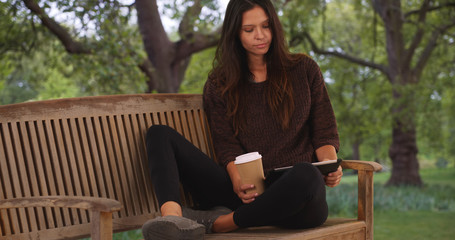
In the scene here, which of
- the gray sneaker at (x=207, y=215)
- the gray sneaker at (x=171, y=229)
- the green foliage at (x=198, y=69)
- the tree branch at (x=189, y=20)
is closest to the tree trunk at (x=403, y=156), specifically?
the green foliage at (x=198, y=69)

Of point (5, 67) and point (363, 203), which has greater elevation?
point (5, 67)

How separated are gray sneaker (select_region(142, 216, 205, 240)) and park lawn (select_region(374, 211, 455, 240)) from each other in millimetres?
4797

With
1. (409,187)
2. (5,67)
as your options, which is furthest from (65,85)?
(409,187)

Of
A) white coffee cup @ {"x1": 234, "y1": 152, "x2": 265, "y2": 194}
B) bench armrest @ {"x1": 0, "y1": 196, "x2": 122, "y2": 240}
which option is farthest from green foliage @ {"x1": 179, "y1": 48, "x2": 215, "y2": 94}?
bench armrest @ {"x1": 0, "y1": 196, "x2": 122, "y2": 240}

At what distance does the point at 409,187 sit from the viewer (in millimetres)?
10359

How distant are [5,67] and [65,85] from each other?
23.9ft

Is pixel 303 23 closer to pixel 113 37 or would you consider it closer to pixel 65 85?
pixel 113 37

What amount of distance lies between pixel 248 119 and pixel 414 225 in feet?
16.0

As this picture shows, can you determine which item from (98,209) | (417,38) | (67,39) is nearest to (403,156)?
(417,38)

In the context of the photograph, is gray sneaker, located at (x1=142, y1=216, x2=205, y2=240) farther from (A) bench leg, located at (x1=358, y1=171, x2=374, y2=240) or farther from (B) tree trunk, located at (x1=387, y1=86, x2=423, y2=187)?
(B) tree trunk, located at (x1=387, y1=86, x2=423, y2=187)

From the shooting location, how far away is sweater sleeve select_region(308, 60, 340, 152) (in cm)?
269

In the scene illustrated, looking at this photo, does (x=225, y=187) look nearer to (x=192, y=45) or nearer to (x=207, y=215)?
(x=207, y=215)

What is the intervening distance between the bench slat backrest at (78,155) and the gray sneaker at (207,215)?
1.28 ft

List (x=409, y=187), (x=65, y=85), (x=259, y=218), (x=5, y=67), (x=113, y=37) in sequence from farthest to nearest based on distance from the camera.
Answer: (x=65, y=85) → (x=409, y=187) → (x=5, y=67) → (x=113, y=37) → (x=259, y=218)
